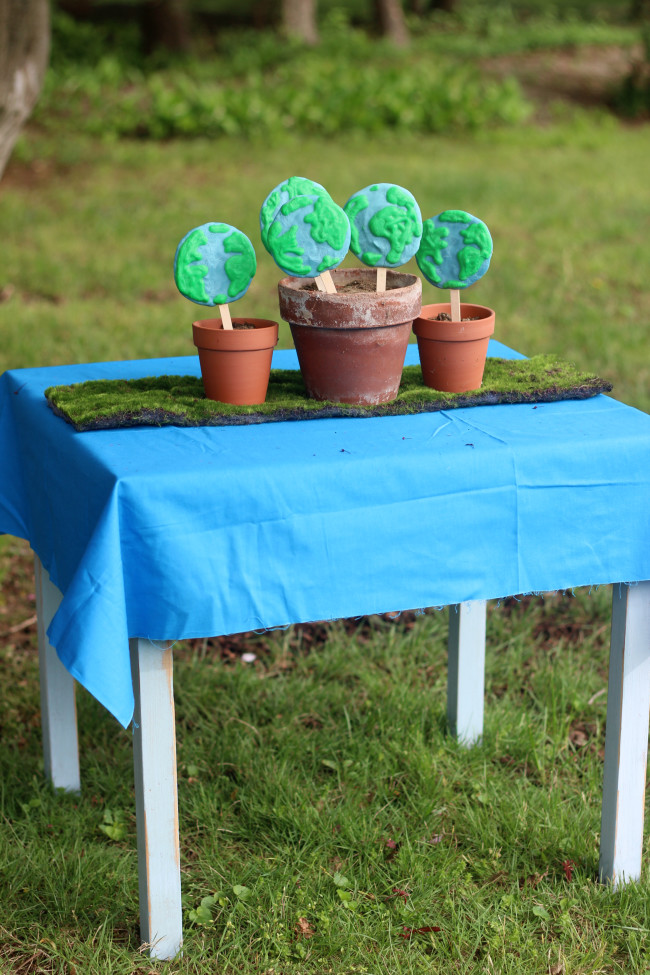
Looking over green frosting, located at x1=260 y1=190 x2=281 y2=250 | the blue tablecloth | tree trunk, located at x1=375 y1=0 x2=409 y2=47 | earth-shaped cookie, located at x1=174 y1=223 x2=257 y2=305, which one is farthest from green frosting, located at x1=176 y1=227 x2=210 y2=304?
tree trunk, located at x1=375 y1=0 x2=409 y2=47

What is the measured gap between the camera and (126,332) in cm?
578

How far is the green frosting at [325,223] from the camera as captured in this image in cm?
197

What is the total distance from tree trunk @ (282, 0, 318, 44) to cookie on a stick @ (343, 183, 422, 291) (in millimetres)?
13602

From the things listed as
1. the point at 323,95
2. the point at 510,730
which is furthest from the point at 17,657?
the point at 323,95

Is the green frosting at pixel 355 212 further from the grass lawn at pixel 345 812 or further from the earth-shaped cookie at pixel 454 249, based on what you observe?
the grass lawn at pixel 345 812

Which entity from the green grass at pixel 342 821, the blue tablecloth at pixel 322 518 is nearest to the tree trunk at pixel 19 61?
the green grass at pixel 342 821

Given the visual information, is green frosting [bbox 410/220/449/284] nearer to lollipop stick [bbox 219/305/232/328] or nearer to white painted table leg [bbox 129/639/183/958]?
lollipop stick [bbox 219/305/232/328]

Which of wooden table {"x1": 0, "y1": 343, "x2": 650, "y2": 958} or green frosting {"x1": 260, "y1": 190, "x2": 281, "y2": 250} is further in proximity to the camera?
green frosting {"x1": 260, "y1": 190, "x2": 281, "y2": 250}

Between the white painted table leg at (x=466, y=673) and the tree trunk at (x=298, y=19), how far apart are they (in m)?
13.4

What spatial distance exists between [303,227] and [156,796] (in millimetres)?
1080

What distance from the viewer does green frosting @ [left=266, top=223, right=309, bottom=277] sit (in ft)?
6.49

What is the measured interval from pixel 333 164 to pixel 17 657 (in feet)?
24.8

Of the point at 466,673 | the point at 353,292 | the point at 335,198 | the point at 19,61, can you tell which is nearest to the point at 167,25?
the point at 335,198

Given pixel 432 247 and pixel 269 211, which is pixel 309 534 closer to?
pixel 269 211
